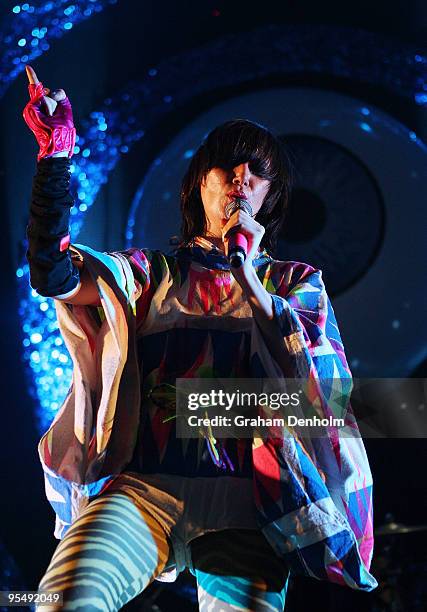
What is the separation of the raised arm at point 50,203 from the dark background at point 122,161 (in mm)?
1140

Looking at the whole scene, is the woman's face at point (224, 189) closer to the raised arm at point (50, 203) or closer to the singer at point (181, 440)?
the singer at point (181, 440)

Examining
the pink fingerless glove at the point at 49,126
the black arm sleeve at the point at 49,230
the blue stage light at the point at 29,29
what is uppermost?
the blue stage light at the point at 29,29

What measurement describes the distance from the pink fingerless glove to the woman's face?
345 mm

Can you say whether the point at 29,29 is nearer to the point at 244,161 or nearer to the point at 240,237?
the point at 244,161

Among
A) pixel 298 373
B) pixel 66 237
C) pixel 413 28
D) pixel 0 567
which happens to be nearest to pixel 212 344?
pixel 298 373

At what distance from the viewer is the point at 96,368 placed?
146cm

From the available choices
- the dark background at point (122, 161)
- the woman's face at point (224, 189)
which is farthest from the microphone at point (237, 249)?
the dark background at point (122, 161)

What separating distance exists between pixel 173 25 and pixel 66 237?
4.75ft

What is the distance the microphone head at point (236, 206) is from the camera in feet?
4.95

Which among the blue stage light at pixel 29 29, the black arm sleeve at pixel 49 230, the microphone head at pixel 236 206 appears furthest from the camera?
the blue stage light at pixel 29 29

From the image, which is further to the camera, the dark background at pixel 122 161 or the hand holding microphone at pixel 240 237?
the dark background at pixel 122 161

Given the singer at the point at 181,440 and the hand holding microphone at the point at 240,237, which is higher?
the hand holding microphone at the point at 240,237

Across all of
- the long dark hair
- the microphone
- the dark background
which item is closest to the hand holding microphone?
the microphone

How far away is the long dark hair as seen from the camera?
1.65 metres
